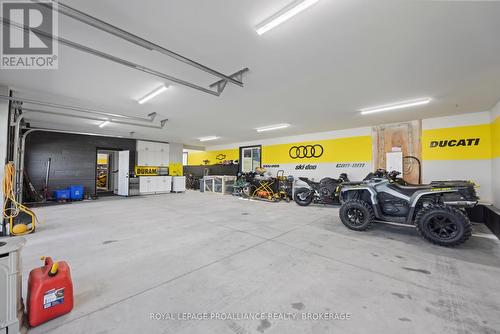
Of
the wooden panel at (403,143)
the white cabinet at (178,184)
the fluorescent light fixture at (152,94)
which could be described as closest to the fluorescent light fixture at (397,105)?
the wooden panel at (403,143)

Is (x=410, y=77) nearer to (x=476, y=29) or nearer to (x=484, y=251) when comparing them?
(x=476, y=29)

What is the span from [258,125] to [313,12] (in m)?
5.05

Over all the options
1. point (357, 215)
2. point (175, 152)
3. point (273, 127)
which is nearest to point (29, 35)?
point (357, 215)

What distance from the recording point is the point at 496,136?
429 centimetres

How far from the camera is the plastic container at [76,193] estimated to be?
23.9ft

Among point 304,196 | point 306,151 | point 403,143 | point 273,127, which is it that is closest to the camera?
point 403,143

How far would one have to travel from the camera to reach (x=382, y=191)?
3.72 metres

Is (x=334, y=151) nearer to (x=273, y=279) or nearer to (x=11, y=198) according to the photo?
(x=273, y=279)

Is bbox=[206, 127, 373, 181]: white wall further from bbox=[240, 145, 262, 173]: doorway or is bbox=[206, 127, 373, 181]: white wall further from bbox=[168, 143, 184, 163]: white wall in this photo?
bbox=[168, 143, 184, 163]: white wall

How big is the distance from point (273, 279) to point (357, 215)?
2.64 metres

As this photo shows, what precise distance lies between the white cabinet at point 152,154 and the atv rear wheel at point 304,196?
758cm

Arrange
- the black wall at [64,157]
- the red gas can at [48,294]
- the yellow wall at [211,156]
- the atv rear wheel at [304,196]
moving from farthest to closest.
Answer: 1. the yellow wall at [211,156]
2. the black wall at [64,157]
3. the atv rear wheel at [304,196]
4. the red gas can at [48,294]

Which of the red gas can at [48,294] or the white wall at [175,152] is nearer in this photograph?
the red gas can at [48,294]

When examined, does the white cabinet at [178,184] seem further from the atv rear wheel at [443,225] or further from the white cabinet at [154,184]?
the atv rear wheel at [443,225]
